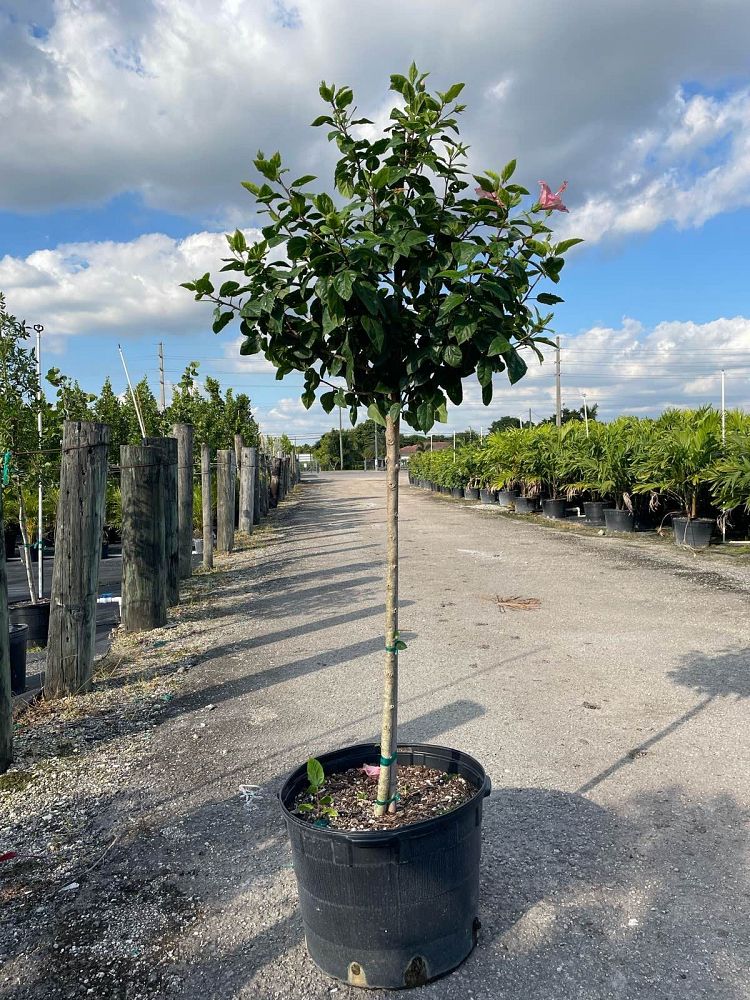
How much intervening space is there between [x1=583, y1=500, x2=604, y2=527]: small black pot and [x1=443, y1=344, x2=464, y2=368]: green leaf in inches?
541

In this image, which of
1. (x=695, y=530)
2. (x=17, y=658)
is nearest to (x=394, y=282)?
(x=17, y=658)

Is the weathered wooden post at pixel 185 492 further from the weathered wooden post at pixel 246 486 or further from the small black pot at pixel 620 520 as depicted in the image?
the small black pot at pixel 620 520

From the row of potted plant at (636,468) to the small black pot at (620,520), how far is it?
18mm

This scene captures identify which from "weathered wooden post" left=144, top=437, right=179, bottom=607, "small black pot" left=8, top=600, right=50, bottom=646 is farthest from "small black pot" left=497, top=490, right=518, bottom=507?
"small black pot" left=8, top=600, right=50, bottom=646

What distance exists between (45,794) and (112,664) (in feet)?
7.41

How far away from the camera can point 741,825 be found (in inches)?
126

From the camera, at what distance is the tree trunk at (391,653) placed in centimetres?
264

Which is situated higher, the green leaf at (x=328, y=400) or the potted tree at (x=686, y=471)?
the green leaf at (x=328, y=400)

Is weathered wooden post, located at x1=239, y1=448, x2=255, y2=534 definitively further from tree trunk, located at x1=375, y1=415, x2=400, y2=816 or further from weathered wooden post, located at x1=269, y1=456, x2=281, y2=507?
tree trunk, located at x1=375, y1=415, x2=400, y2=816

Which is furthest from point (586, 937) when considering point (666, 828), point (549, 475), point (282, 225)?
point (549, 475)

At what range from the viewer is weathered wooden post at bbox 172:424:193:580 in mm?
9586

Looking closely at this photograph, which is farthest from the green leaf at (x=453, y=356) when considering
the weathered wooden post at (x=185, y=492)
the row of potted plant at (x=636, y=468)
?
the row of potted plant at (x=636, y=468)

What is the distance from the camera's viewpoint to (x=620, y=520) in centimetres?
1420

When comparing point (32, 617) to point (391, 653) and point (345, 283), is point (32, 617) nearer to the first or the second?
point (391, 653)
